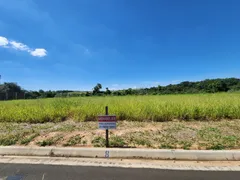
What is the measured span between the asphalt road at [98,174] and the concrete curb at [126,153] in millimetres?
607

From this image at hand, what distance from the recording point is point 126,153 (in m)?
3.78

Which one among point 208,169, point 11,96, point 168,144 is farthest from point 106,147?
point 11,96

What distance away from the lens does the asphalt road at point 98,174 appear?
2831 millimetres

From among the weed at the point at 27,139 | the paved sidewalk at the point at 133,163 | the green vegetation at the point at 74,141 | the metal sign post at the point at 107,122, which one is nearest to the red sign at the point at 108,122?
the metal sign post at the point at 107,122

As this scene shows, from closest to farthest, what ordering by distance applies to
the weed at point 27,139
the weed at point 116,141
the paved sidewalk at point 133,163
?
the paved sidewalk at point 133,163 → the weed at point 116,141 → the weed at point 27,139

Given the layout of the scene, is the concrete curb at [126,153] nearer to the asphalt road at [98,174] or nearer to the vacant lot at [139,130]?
the vacant lot at [139,130]

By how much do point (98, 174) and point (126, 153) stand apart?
99cm

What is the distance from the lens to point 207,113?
7.21 metres

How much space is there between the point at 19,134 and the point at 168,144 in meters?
4.90

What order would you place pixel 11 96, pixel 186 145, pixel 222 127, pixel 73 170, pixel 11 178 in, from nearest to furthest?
pixel 11 178
pixel 73 170
pixel 186 145
pixel 222 127
pixel 11 96

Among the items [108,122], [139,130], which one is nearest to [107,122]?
[108,122]

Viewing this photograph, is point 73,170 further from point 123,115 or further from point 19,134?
point 123,115

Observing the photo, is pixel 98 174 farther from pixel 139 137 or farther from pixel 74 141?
pixel 139 137

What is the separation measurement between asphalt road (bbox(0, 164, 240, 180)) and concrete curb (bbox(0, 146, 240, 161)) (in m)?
0.61
